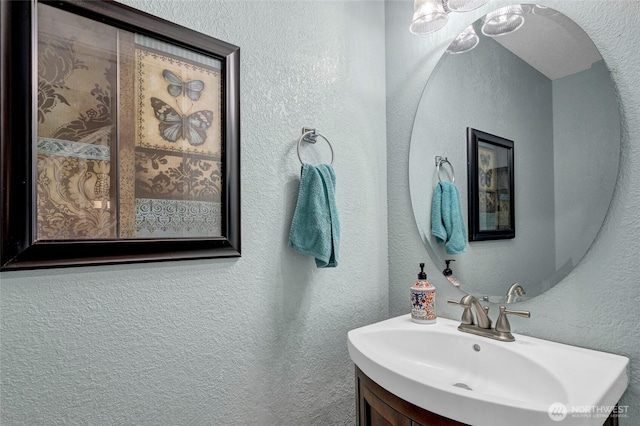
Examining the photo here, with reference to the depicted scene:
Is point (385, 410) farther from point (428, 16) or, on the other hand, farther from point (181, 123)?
point (428, 16)

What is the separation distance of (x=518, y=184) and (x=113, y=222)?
1263 mm

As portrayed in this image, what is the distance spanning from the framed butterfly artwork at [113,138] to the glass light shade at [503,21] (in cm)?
90

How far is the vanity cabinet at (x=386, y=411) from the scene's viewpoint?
2.59ft

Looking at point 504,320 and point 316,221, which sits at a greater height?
point 316,221

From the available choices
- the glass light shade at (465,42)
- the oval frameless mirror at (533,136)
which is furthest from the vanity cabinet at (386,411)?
the glass light shade at (465,42)

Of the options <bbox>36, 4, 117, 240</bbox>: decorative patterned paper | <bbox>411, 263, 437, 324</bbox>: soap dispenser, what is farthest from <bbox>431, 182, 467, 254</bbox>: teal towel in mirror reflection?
<bbox>36, 4, 117, 240</bbox>: decorative patterned paper

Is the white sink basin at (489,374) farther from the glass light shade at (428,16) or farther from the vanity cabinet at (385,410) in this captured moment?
the glass light shade at (428,16)

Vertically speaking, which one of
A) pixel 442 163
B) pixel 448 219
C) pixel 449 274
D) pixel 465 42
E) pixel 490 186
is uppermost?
pixel 465 42

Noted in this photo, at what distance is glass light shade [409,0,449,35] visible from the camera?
1.26 meters

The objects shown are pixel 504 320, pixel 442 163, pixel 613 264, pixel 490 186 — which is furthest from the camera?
pixel 442 163

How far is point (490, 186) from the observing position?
4.12ft

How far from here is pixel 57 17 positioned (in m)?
0.82

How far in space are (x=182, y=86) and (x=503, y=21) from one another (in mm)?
1115

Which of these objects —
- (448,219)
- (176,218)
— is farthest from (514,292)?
(176,218)
